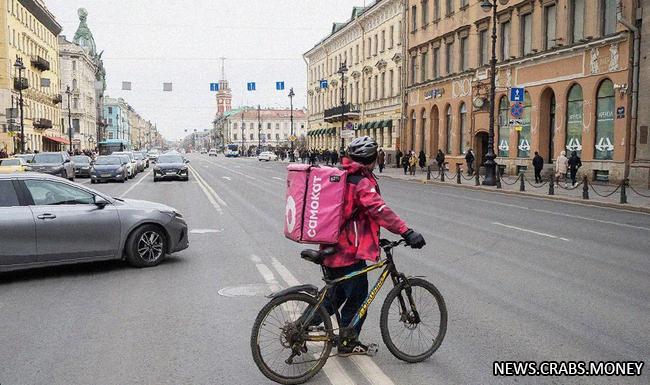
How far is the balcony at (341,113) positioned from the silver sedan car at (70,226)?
185 ft

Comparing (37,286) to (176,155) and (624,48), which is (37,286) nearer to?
(624,48)

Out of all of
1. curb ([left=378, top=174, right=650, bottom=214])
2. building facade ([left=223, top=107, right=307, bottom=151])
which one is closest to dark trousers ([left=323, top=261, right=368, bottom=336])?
curb ([left=378, top=174, right=650, bottom=214])

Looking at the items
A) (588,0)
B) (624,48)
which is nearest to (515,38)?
(588,0)

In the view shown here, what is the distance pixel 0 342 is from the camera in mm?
5621

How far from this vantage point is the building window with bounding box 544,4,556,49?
106 ft

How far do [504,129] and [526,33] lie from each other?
5451 mm

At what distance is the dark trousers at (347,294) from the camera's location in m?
4.82

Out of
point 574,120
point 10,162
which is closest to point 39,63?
point 10,162

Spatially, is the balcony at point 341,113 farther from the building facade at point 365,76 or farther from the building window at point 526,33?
the building window at point 526,33

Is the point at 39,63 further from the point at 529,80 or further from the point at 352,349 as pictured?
the point at 352,349

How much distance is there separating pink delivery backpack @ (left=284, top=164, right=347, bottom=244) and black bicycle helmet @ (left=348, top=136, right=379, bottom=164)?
0.17 meters

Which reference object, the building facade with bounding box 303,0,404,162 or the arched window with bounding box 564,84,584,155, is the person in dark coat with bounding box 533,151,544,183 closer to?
the arched window with bounding box 564,84,584,155

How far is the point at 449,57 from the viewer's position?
44719mm

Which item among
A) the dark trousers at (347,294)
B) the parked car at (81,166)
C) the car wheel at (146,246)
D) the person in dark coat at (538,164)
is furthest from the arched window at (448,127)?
the dark trousers at (347,294)
